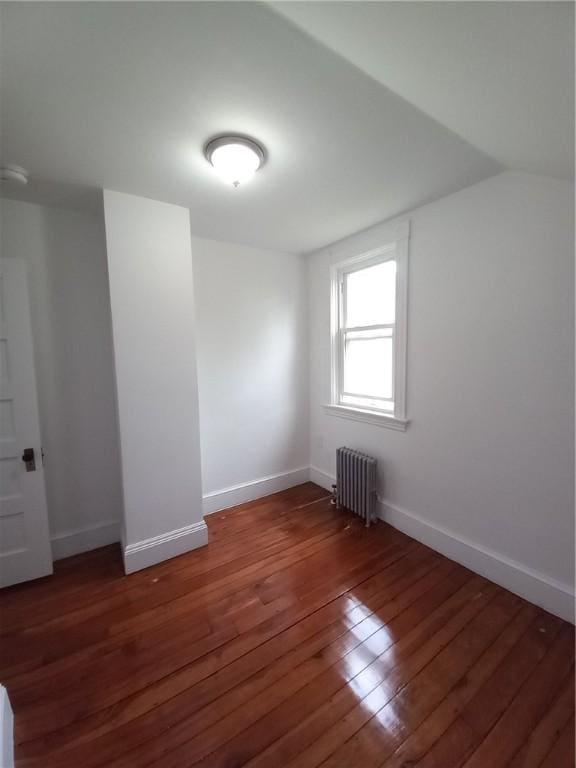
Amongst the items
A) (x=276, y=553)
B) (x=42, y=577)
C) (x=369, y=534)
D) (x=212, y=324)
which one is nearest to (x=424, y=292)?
(x=212, y=324)

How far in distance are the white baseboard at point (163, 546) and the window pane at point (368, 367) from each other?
185cm

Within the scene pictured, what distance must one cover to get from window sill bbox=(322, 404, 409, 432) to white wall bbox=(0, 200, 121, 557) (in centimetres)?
199

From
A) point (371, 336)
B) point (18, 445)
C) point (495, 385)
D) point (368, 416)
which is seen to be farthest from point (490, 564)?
point (18, 445)

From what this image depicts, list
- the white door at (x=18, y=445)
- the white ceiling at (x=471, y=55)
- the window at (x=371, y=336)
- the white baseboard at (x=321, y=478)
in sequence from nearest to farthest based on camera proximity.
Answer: the white ceiling at (x=471, y=55), the white door at (x=18, y=445), the window at (x=371, y=336), the white baseboard at (x=321, y=478)

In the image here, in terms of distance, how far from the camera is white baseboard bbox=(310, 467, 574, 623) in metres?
1.63

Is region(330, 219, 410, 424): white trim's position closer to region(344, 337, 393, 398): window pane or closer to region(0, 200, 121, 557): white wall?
region(344, 337, 393, 398): window pane

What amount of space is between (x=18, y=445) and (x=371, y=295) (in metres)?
2.92

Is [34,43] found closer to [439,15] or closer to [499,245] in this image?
[439,15]

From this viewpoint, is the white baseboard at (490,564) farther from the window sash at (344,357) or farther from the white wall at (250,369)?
the white wall at (250,369)

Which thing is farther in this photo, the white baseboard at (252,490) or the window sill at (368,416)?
the white baseboard at (252,490)

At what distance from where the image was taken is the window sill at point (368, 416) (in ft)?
7.90

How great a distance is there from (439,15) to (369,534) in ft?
9.11

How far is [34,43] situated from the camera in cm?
99

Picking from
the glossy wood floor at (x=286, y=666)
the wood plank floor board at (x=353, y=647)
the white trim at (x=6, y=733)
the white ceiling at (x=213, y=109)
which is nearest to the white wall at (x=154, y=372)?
the white ceiling at (x=213, y=109)
